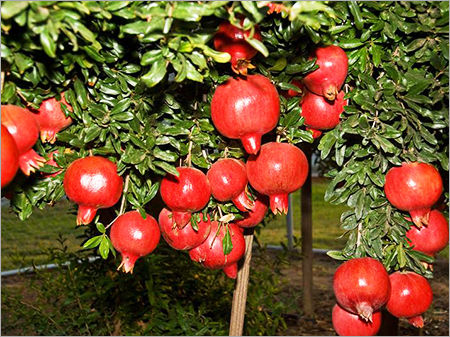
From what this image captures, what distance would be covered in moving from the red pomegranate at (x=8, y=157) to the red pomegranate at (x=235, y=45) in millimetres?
186

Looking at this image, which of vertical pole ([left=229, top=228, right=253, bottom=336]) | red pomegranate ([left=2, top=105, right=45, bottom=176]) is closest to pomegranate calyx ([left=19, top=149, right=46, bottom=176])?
red pomegranate ([left=2, top=105, right=45, bottom=176])

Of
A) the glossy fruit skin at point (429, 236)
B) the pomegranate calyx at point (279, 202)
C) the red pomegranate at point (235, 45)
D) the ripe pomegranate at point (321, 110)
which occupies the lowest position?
the glossy fruit skin at point (429, 236)

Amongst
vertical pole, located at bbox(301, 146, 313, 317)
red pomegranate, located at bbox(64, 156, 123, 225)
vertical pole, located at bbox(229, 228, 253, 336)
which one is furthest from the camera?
vertical pole, located at bbox(301, 146, 313, 317)

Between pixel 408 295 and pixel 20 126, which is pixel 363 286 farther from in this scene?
pixel 20 126

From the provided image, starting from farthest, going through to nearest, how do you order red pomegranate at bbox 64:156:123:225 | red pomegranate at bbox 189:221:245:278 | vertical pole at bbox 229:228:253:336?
vertical pole at bbox 229:228:253:336, red pomegranate at bbox 189:221:245:278, red pomegranate at bbox 64:156:123:225

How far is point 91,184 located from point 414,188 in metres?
0.32

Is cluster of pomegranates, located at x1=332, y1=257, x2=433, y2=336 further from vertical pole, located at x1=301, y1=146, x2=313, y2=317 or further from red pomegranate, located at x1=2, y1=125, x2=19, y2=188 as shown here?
vertical pole, located at x1=301, y1=146, x2=313, y2=317

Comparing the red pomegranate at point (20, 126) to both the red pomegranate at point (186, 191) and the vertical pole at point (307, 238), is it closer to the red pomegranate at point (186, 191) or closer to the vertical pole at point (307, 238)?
the red pomegranate at point (186, 191)

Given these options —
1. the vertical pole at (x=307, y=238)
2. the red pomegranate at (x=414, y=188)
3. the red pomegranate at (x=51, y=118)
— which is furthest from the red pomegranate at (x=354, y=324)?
the vertical pole at (x=307, y=238)

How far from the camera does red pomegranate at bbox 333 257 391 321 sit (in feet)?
1.82

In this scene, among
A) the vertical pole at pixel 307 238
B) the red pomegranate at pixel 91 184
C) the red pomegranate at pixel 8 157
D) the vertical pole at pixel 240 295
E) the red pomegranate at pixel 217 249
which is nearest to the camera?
the red pomegranate at pixel 8 157

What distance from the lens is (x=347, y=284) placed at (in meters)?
0.57

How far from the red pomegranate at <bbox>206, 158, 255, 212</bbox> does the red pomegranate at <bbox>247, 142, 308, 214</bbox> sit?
0.05ft

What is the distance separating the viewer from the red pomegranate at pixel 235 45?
451mm
